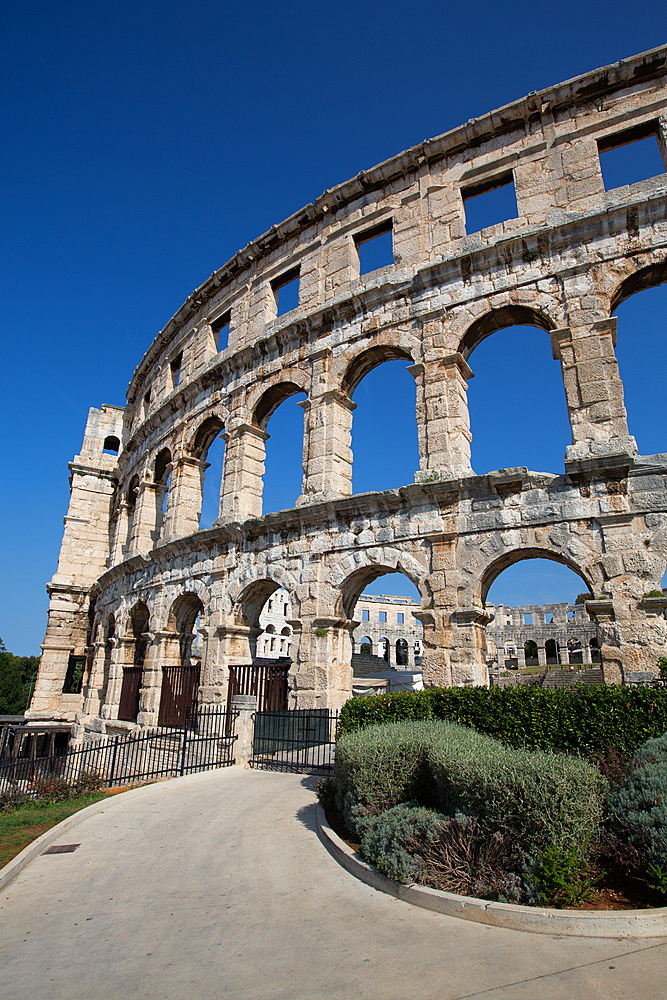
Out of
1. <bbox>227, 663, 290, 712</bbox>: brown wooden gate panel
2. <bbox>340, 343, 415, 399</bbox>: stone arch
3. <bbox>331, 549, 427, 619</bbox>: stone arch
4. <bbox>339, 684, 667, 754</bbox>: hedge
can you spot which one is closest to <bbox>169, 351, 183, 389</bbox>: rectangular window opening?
<bbox>340, 343, 415, 399</bbox>: stone arch

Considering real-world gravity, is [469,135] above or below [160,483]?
above

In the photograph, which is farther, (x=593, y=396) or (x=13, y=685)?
(x=13, y=685)

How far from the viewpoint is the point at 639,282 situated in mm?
11047

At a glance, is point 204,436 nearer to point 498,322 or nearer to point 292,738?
point 498,322

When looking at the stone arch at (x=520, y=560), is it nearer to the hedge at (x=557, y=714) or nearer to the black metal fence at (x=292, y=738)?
the hedge at (x=557, y=714)

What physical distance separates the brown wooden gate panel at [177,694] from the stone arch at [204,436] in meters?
6.61

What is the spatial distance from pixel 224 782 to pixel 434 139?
1487cm

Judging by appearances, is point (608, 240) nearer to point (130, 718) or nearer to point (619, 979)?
point (619, 979)

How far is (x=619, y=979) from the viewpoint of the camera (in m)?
3.22

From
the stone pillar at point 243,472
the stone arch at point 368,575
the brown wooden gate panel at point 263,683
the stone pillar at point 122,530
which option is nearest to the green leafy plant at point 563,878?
the stone arch at point 368,575

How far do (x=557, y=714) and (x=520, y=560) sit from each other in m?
4.10

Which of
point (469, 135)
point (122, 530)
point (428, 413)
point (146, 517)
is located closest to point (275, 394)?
point (428, 413)

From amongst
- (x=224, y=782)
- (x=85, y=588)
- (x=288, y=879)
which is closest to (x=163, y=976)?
(x=288, y=879)

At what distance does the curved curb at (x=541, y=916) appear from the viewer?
3730 mm
